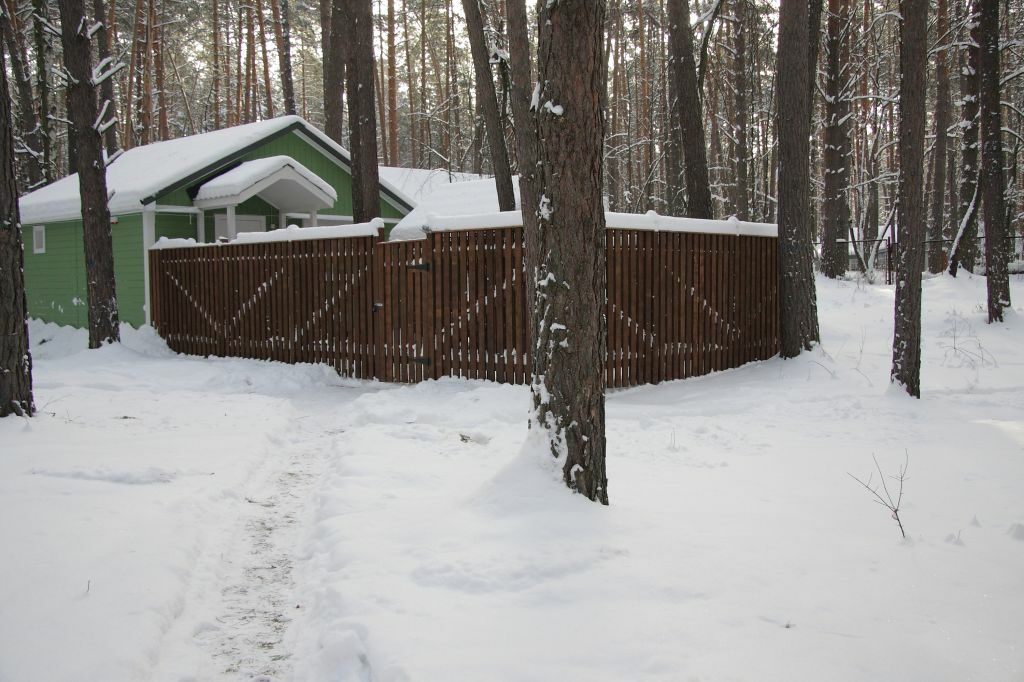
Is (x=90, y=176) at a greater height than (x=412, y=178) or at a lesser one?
lesser

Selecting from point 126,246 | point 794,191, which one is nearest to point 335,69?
point 126,246

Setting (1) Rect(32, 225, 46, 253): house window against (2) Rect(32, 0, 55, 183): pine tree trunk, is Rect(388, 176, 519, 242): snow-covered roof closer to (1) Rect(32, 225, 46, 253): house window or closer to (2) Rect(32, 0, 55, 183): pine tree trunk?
(1) Rect(32, 225, 46, 253): house window

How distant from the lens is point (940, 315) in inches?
537

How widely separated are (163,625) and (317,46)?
113ft

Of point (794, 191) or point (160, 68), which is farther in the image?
point (160, 68)

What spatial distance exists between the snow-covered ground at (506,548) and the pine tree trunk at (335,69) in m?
11.1

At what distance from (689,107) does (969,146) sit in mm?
8325

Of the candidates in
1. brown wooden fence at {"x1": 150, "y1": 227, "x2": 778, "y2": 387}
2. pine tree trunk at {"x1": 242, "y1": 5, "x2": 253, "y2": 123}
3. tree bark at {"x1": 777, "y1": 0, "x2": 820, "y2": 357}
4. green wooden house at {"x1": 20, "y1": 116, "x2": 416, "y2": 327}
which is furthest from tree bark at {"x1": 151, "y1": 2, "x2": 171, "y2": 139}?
tree bark at {"x1": 777, "y1": 0, "x2": 820, "y2": 357}

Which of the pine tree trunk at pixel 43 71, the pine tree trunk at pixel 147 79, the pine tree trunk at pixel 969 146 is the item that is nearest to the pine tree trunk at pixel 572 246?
the pine tree trunk at pixel 969 146

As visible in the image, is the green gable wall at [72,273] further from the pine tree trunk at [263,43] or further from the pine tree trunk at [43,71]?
the pine tree trunk at [263,43]

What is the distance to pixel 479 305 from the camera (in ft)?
29.6

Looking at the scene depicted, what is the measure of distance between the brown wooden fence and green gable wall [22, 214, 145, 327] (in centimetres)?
512

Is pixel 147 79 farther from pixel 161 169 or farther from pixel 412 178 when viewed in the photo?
pixel 161 169

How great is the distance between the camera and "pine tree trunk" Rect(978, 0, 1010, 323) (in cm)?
1232
